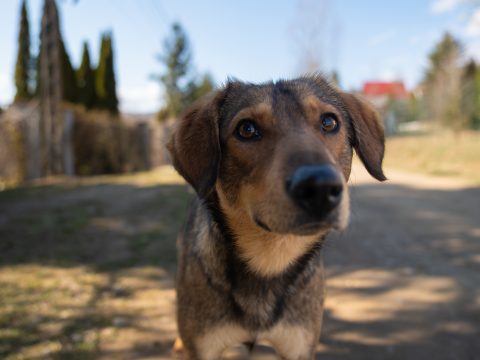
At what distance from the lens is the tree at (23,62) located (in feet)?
104

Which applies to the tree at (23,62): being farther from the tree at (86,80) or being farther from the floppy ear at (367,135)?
the floppy ear at (367,135)

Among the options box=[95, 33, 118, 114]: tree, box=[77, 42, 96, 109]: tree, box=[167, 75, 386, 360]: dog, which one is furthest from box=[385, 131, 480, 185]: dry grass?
box=[77, 42, 96, 109]: tree

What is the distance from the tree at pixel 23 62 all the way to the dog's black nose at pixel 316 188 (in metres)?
33.6

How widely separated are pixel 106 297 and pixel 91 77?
96.1 feet

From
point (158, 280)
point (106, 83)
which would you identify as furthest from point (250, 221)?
point (106, 83)

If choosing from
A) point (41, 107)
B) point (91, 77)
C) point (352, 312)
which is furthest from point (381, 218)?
point (91, 77)

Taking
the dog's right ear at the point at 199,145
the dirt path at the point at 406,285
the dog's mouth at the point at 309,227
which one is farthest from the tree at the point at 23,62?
the dog's mouth at the point at 309,227

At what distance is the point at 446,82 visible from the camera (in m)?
31.8

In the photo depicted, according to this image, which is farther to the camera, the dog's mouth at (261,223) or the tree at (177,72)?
the tree at (177,72)

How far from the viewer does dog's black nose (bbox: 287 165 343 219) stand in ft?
5.96

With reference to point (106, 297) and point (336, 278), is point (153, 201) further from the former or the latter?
point (336, 278)

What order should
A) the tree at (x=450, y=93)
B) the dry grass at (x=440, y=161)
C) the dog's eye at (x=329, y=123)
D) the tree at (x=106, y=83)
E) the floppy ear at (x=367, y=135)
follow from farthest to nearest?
Answer: the tree at (x=106, y=83) → the tree at (x=450, y=93) → the dry grass at (x=440, y=161) → the floppy ear at (x=367, y=135) → the dog's eye at (x=329, y=123)

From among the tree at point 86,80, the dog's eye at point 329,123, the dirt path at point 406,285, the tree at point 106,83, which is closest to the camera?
the dog's eye at point 329,123

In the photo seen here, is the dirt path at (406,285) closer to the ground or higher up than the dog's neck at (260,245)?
closer to the ground
